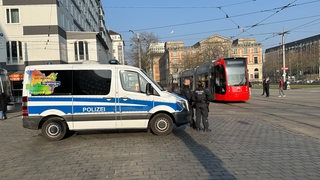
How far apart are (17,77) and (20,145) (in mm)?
24047

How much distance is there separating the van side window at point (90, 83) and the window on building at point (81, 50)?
1415 inches

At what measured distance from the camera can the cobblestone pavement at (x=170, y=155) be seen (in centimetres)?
620

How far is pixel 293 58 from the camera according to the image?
307ft

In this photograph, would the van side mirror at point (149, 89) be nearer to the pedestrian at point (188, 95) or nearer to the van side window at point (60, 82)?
the pedestrian at point (188, 95)

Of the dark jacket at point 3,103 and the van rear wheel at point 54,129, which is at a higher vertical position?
the dark jacket at point 3,103

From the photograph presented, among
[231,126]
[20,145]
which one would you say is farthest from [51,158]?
[231,126]

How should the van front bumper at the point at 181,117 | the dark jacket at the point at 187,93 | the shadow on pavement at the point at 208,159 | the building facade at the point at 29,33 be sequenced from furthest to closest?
the building facade at the point at 29,33 < the dark jacket at the point at 187,93 < the van front bumper at the point at 181,117 < the shadow on pavement at the point at 208,159

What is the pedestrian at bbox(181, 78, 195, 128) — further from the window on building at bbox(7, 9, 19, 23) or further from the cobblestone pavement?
the window on building at bbox(7, 9, 19, 23)

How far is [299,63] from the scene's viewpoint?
8944cm

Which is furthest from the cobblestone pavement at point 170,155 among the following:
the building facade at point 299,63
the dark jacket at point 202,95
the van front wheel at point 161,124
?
the building facade at point 299,63

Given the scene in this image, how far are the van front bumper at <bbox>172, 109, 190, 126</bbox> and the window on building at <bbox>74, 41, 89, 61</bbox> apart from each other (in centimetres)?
3664

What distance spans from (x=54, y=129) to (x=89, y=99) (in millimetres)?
1388

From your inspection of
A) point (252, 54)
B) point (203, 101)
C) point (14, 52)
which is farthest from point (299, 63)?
point (203, 101)

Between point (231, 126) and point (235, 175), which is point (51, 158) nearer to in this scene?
point (235, 175)
